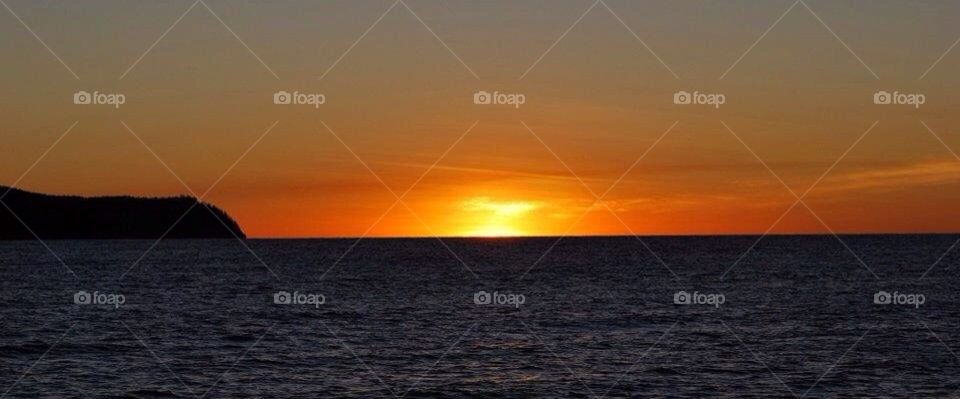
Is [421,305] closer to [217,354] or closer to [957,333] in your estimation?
[217,354]

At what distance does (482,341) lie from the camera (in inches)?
2016

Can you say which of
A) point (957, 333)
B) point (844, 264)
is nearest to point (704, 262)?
point (844, 264)
